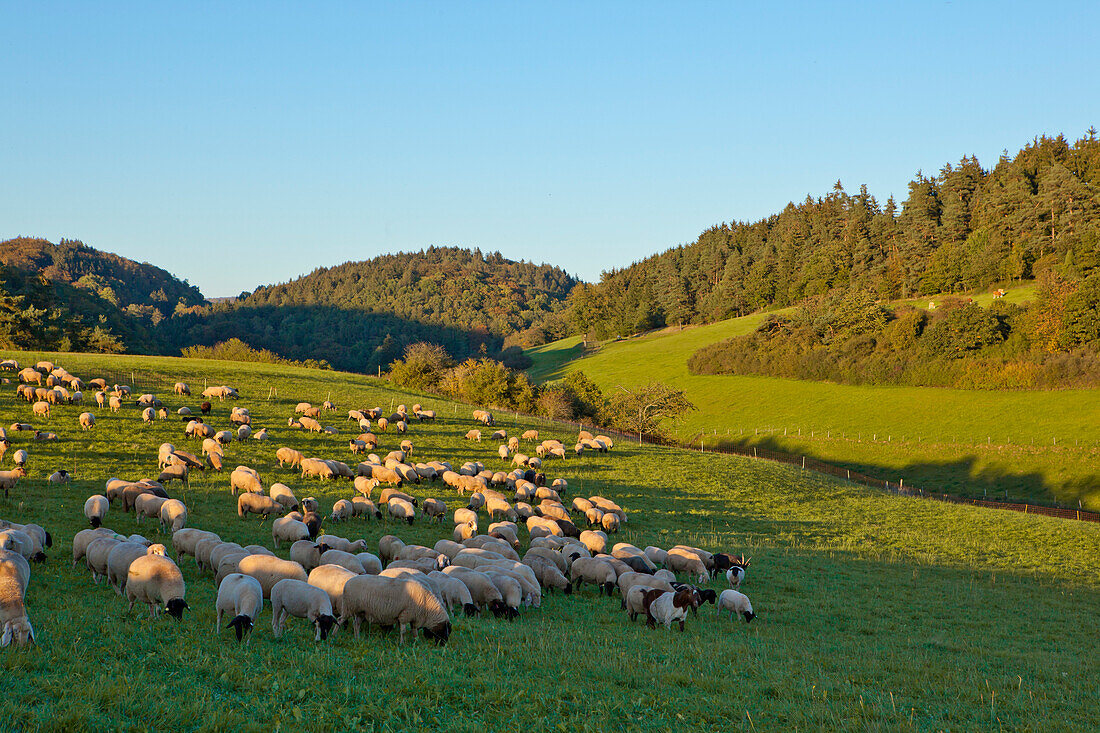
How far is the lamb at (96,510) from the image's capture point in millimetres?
18766

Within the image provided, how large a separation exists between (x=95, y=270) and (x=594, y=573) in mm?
208726

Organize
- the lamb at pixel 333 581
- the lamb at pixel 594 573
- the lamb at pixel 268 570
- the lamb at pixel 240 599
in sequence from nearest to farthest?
the lamb at pixel 240 599 → the lamb at pixel 333 581 → the lamb at pixel 268 570 → the lamb at pixel 594 573

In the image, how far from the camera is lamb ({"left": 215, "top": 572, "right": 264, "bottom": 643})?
11312mm

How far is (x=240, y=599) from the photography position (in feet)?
37.5

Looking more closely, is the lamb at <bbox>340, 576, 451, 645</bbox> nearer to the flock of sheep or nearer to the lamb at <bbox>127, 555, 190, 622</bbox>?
the flock of sheep

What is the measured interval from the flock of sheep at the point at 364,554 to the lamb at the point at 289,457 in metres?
0.07

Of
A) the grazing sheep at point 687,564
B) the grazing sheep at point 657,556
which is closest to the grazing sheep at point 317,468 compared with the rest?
the grazing sheep at point 657,556

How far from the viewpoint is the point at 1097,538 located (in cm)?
3186

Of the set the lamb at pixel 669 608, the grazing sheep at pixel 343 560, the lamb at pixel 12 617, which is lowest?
the lamb at pixel 669 608

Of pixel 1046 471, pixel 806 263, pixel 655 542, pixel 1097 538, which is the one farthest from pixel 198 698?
pixel 806 263

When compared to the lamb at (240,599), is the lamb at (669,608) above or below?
below

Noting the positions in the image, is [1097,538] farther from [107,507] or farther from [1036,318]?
[1036,318]

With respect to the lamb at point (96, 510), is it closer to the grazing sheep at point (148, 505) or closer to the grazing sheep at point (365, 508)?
the grazing sheep at point (148, 505)

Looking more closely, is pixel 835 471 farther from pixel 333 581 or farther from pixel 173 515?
pixel 333 581
